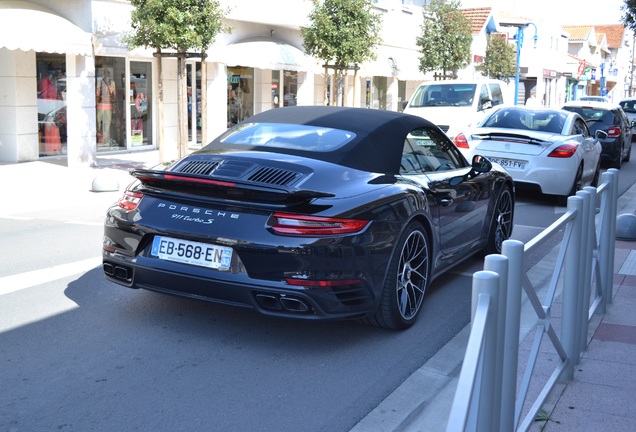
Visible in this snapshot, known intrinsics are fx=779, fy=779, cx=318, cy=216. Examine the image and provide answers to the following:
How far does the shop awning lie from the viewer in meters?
20.3

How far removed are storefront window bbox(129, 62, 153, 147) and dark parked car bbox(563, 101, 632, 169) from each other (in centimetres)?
1094

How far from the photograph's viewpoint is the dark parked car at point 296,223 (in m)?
4.61

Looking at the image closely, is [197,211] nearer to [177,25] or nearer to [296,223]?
[296,223]

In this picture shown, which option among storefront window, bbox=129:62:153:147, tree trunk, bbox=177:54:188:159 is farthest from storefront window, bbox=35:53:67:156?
tree trunk, bbox=177:54:188:159

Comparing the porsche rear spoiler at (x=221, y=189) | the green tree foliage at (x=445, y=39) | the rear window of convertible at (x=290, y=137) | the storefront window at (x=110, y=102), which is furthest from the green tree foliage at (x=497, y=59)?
the porsche rear spoiler at (x=221, y=189)

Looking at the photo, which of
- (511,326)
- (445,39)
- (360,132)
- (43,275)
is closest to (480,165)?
(360,132)

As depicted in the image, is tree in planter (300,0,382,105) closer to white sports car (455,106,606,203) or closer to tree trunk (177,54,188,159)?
tree trunk (177,54,188,159)

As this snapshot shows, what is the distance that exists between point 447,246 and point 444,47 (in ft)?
79.1

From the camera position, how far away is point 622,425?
3.73 m

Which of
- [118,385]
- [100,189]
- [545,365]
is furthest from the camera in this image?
[100,189]

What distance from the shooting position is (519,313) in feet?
9.75

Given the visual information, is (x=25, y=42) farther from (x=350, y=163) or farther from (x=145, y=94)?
(x=350, y=163)

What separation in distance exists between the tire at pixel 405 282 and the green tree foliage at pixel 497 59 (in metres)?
38.1

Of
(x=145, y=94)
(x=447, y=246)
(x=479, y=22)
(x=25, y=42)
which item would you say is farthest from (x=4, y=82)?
(x=479, y=22)
